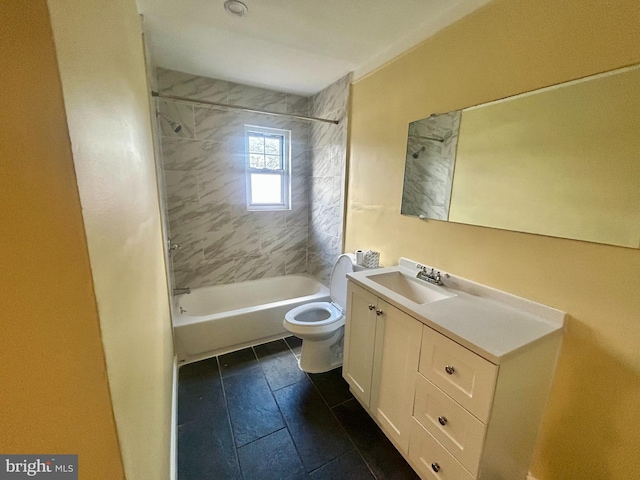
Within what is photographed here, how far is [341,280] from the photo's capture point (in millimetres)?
2211

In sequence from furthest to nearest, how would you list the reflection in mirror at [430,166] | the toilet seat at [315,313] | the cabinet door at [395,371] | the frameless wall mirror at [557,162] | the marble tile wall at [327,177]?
1. the marble tile wall at [327,177]
2. the toilet seat at [315,313]
3. the reflection in mirror at [430,166]
4. the cabinet door at [395,371]
5. the frameless wall mirror at [557,162]

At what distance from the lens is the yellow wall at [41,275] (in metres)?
0.34

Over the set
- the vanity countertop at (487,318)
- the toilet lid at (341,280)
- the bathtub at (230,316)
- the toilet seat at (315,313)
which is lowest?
the bathtub at (230,316)

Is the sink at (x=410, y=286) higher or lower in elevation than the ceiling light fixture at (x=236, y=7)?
lower

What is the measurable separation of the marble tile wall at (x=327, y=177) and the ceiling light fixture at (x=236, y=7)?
1017mm

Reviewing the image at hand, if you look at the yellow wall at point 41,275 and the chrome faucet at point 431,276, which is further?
the chrome faucet at point 431,276

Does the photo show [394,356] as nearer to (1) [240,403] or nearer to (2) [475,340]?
(2) [475,340]

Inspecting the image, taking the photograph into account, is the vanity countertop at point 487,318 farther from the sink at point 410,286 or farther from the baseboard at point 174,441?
the baseboard at point 174,441

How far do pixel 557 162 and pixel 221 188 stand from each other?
2.58 meters

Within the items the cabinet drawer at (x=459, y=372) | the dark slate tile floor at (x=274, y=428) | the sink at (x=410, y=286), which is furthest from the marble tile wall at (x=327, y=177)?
the cabinet drawer at (x=459, y=372)

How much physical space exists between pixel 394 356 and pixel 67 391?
1.28 metres

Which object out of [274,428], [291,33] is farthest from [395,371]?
[291,33]

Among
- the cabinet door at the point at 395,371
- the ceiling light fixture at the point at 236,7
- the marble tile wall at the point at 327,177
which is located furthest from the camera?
the marble tile wall at the point at 327,177

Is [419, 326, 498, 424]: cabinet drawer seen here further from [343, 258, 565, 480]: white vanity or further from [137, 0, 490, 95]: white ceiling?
[137, 0, 490, 95]: white ceiling
